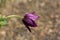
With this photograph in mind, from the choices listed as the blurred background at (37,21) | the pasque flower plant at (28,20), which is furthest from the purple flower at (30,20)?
the blurred background at (37,21)

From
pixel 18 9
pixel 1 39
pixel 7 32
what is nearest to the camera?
pixel 1 39

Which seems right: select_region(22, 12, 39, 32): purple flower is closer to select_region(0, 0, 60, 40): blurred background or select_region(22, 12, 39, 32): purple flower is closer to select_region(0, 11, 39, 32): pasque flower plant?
select_region(0, 11, 39, 32): pasque flower plant

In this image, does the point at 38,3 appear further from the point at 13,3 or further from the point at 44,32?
the point at 44,32

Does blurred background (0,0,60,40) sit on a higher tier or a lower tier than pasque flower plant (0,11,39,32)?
lower

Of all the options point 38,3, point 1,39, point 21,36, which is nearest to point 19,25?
point 21,36

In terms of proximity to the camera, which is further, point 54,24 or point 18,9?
point 18,9

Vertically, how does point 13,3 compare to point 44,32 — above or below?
above

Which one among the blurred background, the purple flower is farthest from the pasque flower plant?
the blurred background

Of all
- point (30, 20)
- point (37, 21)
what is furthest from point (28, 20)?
point (37, 21)

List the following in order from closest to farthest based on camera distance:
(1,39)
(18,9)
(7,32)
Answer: (1,39) → (7,32) → (18,9)
